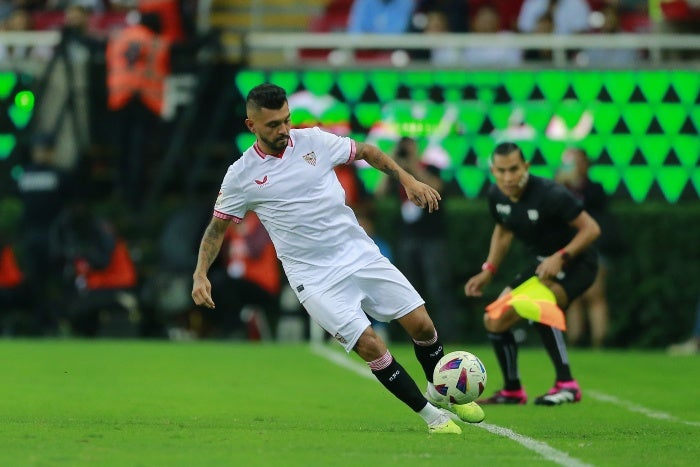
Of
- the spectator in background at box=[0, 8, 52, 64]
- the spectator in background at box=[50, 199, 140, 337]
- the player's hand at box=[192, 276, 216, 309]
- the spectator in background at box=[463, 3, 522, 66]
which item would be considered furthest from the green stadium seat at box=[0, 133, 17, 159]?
the player's hand at box=[192, 276, 216, 309]

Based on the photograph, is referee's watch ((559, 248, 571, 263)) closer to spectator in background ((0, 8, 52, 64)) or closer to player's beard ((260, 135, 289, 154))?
player's beard ((260, 135, 289, 154))

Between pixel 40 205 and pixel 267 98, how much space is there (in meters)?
10.8

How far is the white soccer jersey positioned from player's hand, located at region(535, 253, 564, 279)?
89.5 inches

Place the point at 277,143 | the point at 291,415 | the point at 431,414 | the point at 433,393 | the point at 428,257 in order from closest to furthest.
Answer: the point at 431,414, the point at 277,143, the point at 433,393, the point at 291,415, the point at 428,257

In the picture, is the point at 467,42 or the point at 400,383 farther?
the point at 467,42

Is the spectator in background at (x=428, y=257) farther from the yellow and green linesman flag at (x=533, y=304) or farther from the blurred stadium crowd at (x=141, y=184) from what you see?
the yellow and green linesman flag at (x=533, y=304)

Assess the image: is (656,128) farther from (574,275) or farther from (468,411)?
(468,411)

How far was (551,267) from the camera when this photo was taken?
11.2 metres

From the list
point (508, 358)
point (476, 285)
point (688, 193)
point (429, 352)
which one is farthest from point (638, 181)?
point (429, 352)

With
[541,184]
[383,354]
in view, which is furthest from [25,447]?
[541,184]

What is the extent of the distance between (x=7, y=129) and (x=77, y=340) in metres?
3.66

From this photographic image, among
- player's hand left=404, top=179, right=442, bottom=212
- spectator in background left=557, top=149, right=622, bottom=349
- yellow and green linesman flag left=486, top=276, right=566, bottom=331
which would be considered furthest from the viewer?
spectator in background left=557, top=149, right=622, bottom=349

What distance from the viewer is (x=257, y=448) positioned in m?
8.19

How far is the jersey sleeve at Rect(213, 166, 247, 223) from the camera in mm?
9203
